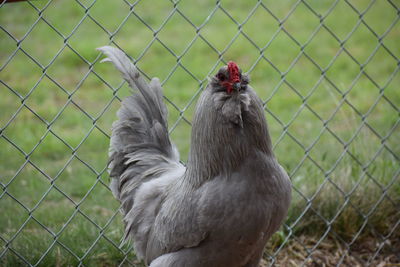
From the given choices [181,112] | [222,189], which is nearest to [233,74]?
[222,189]

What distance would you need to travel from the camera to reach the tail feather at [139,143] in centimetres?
319

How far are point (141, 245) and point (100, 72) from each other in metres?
3.91

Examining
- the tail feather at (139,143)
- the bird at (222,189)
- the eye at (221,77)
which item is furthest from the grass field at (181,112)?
the eye at (221,77)

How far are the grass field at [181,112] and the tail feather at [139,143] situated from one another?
0.14m

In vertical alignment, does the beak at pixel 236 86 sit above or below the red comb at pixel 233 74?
below

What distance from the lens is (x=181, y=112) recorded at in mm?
3396

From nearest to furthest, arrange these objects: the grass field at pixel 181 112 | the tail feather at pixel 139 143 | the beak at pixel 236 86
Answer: the beak at pixel 236 86 < the tail feather at pixel 139 143 < the grass field at pixel 181 112

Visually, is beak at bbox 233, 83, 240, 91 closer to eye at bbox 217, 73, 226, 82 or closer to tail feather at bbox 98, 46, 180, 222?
eye at bbox 217, 73, 226, 82

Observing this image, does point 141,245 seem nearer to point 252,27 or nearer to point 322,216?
point 322,216

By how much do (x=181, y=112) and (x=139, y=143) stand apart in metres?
0.34

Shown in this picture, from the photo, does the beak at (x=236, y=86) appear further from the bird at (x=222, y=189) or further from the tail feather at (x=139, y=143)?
the tail feather at (x=139, y=143)

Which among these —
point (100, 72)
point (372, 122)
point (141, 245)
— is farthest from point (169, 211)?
point (100, 72)

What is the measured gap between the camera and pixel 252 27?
7.65m

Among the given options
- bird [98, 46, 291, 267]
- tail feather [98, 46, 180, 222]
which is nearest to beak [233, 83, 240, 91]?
bird [98, 46, 291, 267]
